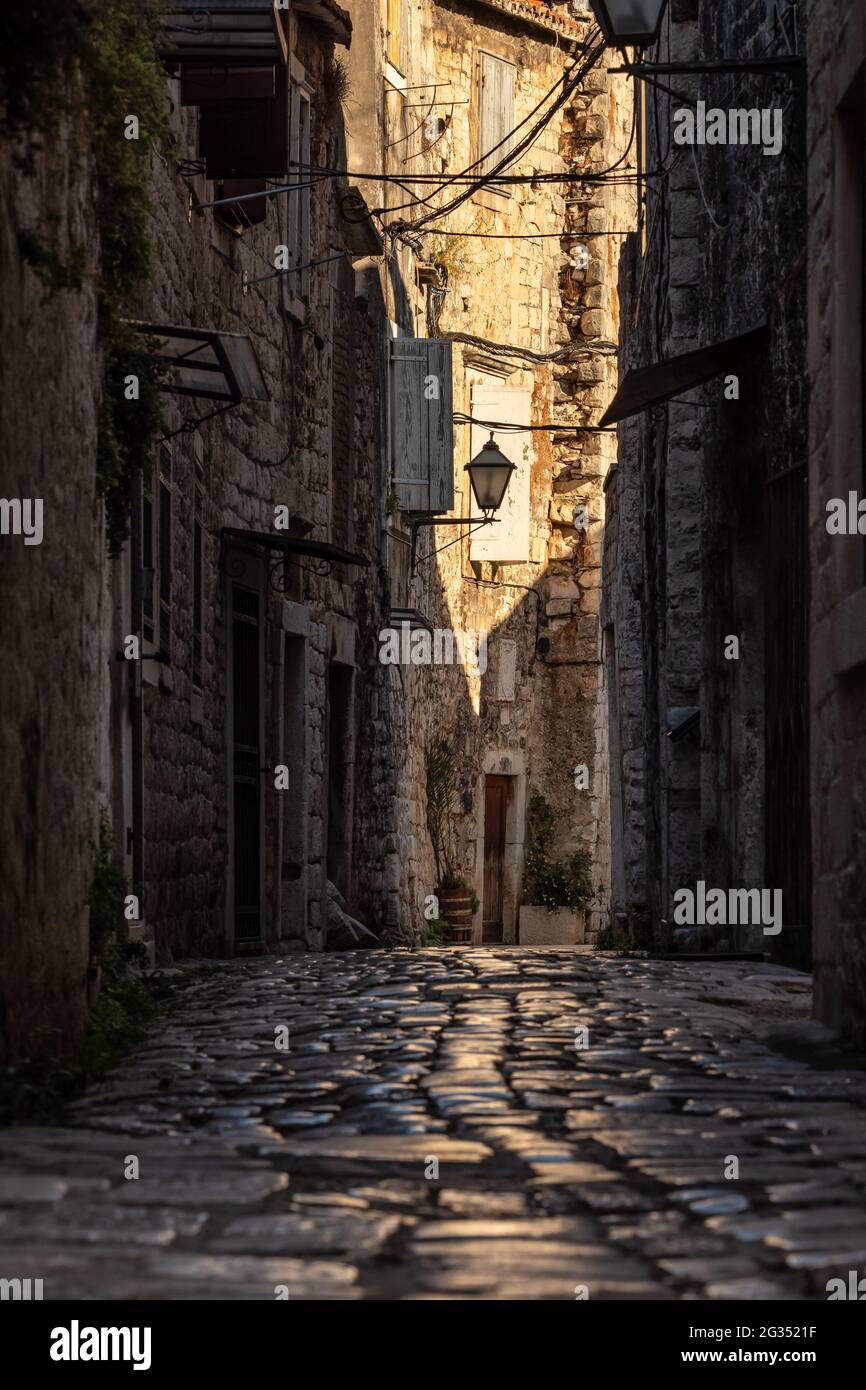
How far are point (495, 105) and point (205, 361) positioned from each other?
16.0m

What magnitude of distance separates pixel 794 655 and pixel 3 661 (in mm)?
6444

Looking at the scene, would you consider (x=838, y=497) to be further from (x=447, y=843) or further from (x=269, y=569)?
(x=447, y=843)

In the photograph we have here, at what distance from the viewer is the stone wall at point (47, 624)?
568cm

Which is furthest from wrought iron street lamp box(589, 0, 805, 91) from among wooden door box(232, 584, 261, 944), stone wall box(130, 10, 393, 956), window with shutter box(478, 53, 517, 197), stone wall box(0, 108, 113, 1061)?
window with shutter box(478, 53, 517, 197)

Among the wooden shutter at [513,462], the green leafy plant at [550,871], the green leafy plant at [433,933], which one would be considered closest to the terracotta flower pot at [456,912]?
the green leafy plant at [433,933]

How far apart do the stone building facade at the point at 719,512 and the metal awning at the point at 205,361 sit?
8.06 feet

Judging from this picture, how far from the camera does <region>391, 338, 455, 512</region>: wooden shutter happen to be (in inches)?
829

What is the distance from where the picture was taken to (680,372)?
12609 mm

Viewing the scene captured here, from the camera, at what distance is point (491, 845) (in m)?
26.7

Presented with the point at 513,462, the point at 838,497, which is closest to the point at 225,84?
the point at 838,497

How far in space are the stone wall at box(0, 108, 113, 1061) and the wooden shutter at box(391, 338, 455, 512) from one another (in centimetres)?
1385

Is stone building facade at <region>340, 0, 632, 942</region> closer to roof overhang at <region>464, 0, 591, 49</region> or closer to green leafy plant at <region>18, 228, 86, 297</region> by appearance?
roof overhang at <region>464, 0, 591, 49</region>
